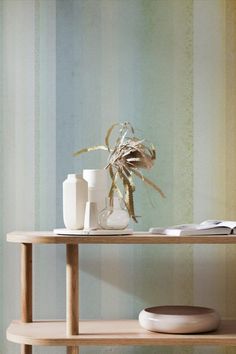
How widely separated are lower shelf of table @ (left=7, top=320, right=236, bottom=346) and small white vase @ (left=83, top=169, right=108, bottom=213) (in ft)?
1.36

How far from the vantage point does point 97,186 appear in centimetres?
232

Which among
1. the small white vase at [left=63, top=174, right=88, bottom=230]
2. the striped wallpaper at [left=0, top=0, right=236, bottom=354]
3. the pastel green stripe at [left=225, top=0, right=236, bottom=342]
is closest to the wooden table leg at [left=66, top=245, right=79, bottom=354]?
the small white vase at [left=63, top=174, right=88, bottom=230]

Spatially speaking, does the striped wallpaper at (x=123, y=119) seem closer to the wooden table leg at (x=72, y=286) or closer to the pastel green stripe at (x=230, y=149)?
the pastel green stripe at (x=230, y=149)

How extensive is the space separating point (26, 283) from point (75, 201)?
1.19 ft

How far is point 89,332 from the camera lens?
2.28 meters

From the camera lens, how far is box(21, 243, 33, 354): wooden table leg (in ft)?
7.98

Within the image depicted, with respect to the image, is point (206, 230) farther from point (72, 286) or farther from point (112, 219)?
point (72, 286)

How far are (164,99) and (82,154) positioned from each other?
0.37 m

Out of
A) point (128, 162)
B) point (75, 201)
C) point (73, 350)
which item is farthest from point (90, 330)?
point (128, 162)

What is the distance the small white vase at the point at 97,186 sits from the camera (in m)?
2.31

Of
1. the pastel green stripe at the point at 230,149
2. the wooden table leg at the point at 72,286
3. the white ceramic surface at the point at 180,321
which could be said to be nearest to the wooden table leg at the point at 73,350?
the wooden table leg at the point at 72,286

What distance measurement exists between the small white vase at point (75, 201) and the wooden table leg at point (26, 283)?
0.23m

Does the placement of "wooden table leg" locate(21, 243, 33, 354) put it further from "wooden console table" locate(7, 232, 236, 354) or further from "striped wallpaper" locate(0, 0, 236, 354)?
"striped wallpaper" locate(0, 0, 236, 354)

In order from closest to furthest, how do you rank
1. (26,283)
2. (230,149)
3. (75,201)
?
1. (75,201)
2. (26,283)
3. (230,149)
